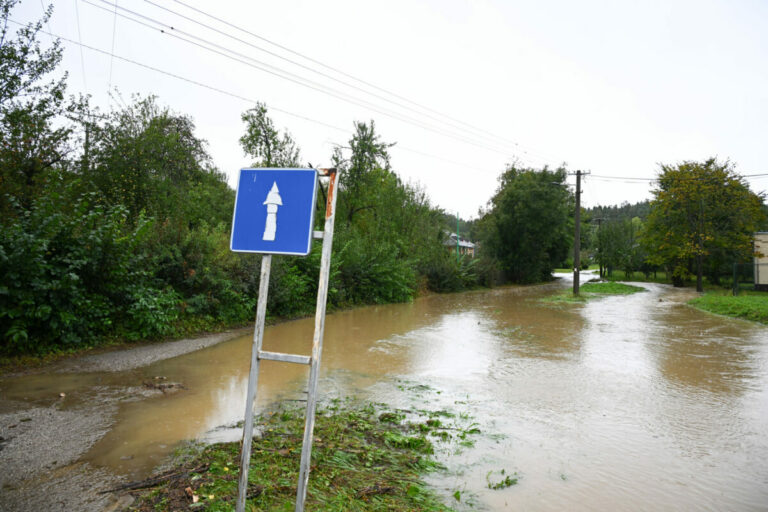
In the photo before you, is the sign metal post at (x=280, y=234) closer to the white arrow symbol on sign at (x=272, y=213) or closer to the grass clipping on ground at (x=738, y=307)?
the white arrow symbol on sign at (x=272, y=213)

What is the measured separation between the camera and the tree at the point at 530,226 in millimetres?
36812

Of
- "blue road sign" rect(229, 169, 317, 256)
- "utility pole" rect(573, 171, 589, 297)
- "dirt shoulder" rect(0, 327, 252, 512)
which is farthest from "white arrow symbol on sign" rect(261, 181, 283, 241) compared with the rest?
"utility pole" rect(573, 171, 589, 297)

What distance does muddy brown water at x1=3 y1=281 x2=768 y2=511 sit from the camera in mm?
4195

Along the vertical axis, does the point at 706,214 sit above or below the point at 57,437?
above

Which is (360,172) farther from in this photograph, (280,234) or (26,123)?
(280,234)

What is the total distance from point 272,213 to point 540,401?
5353 mm

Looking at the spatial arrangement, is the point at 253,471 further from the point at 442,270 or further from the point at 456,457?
the point at 442,270

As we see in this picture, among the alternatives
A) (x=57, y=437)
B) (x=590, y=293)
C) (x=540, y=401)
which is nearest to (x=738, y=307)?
(x=590, y=293)

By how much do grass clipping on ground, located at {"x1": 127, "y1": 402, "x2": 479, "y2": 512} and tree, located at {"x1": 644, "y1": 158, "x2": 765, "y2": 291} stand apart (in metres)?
33.3

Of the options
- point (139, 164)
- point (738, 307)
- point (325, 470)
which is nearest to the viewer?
point (325, 470)

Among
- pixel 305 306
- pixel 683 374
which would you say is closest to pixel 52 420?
pixel 683 374

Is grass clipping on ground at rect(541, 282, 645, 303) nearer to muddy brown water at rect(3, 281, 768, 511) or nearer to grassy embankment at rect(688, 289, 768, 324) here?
grassy embankment at rect(688, 289, 768, 324)

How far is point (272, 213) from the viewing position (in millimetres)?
2895

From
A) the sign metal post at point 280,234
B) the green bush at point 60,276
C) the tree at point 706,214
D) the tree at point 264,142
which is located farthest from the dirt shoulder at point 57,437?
the tree at point 706,214
